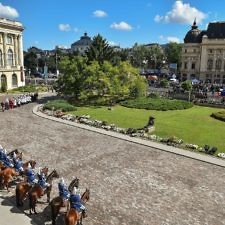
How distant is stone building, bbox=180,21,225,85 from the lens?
96.0 meters

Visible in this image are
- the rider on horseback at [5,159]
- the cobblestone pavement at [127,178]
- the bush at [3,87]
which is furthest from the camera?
the bush at [3,87]

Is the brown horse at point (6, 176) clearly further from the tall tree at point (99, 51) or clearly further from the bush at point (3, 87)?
the bush at point (3, 87)

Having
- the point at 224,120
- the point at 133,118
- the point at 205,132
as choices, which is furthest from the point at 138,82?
the point at 205,132

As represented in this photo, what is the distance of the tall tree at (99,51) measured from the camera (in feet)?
174

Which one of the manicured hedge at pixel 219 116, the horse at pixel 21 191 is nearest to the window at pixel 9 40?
the manicured hedge at pixel 219 116

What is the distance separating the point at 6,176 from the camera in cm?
1565

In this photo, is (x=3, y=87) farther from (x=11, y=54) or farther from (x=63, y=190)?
(x=63, y=190)

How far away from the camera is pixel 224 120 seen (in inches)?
1288

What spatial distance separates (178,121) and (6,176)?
2122cm

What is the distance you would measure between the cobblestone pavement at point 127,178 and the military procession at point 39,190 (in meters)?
0.66

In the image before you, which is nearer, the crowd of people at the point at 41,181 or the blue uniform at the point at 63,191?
the crowd of people at the point at 41,181

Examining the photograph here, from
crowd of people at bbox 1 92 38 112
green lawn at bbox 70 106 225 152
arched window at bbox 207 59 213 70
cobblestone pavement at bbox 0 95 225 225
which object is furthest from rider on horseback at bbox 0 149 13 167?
arched window at bbox 207 59 213 70

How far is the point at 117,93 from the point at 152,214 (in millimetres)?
31913

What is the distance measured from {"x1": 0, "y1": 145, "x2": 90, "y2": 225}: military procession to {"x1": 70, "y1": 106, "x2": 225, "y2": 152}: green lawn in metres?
13.6
